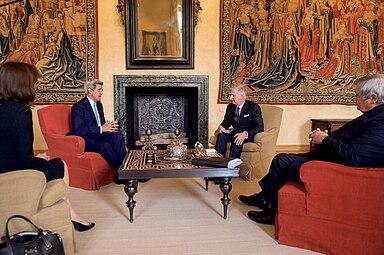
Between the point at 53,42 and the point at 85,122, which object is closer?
the point at 85,122

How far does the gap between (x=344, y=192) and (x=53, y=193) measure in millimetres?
1846

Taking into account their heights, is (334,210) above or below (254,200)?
above

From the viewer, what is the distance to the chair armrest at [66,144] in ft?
11.7

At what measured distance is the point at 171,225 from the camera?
2.62 meters

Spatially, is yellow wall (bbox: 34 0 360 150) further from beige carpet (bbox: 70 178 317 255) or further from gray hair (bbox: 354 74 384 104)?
gray hair (bbox: 354 74 384 104)

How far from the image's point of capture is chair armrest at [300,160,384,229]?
6.21ft

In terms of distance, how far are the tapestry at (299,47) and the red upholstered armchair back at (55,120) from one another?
2.79m

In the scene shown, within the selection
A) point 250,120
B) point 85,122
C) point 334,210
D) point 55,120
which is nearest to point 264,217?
point 334,210

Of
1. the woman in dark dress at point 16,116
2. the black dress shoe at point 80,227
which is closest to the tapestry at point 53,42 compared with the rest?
the black dress shoe at point 80,227

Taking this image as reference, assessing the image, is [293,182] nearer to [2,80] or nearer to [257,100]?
[2,80]

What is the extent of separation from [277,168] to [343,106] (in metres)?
4.17

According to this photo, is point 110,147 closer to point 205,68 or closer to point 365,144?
point 205,68

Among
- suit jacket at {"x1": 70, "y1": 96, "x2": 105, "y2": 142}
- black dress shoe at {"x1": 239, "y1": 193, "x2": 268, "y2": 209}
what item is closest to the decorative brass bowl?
black dress shoe at {"x1": 239, "y1": 193, "x2": 268, "y2": 209}

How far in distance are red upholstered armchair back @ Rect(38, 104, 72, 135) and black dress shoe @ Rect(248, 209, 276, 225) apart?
2.57 metres
